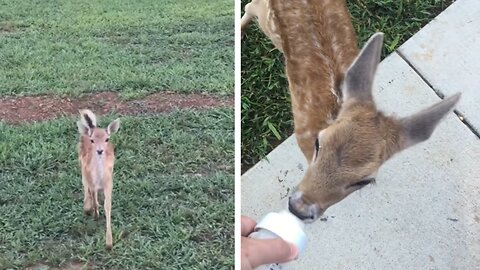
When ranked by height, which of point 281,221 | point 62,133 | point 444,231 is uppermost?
point 62,133

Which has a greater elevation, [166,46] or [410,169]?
[166,46]

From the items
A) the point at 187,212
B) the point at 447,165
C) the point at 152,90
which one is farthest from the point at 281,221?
the point at 447,165

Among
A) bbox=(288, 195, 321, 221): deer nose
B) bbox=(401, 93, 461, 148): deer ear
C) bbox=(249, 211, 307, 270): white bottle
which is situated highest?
bbox=(401, 93, 461, 148): deer ear

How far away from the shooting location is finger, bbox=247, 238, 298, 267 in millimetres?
817

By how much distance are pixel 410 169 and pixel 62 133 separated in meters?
0.47

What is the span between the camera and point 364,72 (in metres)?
0.83

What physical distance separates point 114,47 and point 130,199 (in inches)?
7.0

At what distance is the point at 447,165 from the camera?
3.44 ft

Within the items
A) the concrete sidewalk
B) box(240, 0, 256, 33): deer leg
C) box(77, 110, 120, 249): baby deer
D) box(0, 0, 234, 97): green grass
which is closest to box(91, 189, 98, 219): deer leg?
box(77, 110, 120, 249): baby deer

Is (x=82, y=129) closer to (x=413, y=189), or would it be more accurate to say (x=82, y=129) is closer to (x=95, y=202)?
(x=95, y=202)

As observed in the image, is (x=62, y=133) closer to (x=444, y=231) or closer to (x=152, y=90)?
(x=152, y=90)

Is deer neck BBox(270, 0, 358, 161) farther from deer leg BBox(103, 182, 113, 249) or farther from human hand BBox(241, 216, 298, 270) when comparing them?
deer leg BBox(103, 182, 113, 249)

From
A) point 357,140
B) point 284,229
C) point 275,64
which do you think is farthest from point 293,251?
point 275,64

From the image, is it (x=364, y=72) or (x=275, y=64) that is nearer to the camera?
(x=364, y=72)
